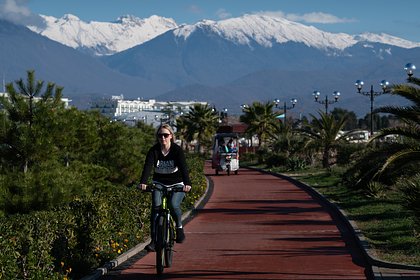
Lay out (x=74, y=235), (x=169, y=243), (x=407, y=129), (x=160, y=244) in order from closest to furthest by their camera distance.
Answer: (x=160, y=244) → (x=169, y=243) → (x=74, y=235) → (x=407, y=129)

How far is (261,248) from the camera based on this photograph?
12477mm

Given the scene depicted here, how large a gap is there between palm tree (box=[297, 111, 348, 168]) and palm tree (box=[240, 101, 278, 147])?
20452mm

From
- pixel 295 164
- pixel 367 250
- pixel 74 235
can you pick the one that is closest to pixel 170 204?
pixel 74 235

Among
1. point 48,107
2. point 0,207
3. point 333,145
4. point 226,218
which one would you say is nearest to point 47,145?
point 48,107

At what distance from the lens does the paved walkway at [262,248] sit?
1031 cm

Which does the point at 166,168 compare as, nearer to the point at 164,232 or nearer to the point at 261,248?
the point at 164,232

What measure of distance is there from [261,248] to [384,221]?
3841 millimetres

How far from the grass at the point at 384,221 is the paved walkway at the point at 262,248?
360 millimetres

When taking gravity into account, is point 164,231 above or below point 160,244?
above

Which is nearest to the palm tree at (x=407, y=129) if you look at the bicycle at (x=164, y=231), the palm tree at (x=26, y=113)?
the bicycle at (x=164, y=231)

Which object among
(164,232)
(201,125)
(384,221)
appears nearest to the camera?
(164,232)

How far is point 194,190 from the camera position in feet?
72.1

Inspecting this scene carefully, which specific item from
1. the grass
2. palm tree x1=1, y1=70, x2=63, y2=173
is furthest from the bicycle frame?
palm tree x1=1, y1=70, x2=63, y2=173

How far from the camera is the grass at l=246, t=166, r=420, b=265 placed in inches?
454
